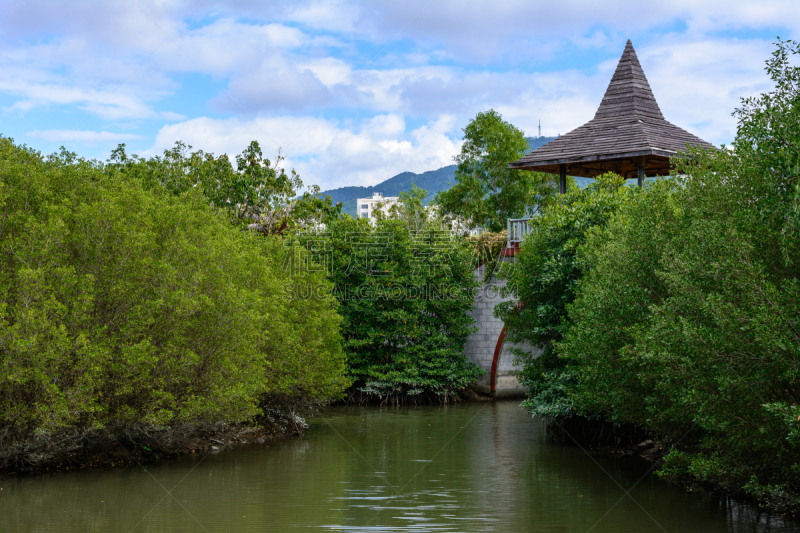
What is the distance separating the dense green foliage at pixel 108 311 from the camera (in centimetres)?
1221

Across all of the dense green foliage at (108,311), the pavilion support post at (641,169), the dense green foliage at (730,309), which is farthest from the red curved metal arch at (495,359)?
the dense green foliage at (730,309)

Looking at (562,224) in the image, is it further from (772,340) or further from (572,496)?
(772,340)

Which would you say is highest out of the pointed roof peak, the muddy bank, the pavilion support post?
the pointed roof peak

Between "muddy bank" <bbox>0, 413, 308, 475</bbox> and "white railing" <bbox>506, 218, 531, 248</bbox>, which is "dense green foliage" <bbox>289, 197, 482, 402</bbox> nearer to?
"white railing" <bbox>506, 218, 531, 248</bbox>

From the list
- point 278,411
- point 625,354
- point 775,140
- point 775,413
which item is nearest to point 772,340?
point 775,413

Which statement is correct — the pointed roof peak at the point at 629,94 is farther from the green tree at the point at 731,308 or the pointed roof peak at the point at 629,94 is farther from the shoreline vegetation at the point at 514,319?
the green tree at the point at 731,308

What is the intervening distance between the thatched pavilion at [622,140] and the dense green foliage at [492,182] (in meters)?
14.6

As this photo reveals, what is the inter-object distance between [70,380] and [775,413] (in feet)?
33.5

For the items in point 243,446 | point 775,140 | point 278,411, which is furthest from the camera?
point 278,411

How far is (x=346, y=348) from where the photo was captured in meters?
26.8

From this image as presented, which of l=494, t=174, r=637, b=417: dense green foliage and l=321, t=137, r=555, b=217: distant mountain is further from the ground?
l=321, t=137, r=555, b=217: distant mountain

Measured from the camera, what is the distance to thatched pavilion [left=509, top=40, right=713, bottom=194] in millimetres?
23500

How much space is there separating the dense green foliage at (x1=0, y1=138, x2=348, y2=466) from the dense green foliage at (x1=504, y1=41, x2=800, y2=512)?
282 inches

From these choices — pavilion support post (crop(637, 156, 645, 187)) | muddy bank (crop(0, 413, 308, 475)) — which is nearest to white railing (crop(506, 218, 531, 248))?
pavilion support post (crop(637, 156, 645, 187))
